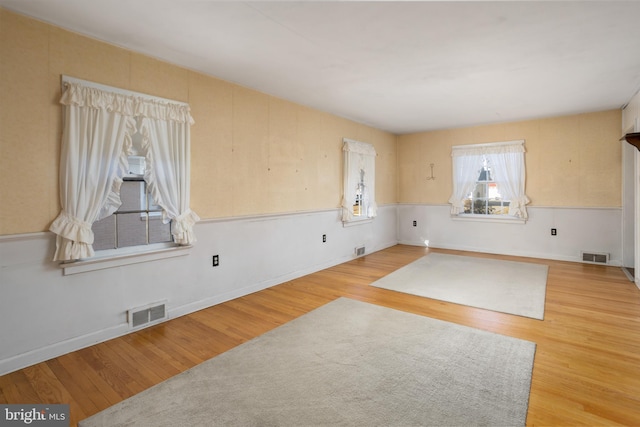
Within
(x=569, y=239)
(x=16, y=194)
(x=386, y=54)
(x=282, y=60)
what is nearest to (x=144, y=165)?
(x=16, y=194)

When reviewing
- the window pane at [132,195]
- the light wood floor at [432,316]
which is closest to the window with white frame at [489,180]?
the light wood floor at [432,316]

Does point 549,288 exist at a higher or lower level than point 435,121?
lower

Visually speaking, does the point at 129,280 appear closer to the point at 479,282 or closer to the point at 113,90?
the point at 113,90

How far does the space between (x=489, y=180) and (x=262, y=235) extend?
5.02 m

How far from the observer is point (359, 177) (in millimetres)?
6422

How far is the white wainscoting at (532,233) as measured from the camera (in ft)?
18.2

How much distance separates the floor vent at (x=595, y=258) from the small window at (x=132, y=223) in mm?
6815

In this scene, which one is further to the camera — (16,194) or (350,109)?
(350,109)

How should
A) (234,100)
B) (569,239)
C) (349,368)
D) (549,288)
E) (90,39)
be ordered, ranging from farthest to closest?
1. (569,239)
2. (549,288)
3. (234,100)
4. (90,39)
5. (349,368)

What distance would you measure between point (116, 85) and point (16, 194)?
1223 millimetres

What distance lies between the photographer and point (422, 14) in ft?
7.97

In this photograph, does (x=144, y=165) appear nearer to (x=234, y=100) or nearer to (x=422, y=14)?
(x=234, y=100)

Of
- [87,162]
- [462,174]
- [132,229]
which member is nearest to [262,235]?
[132,229]

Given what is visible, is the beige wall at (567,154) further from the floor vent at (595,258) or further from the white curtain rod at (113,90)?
the white curtain rod at (113,90)
